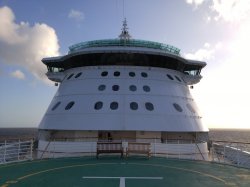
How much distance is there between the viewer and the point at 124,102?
21.6 m

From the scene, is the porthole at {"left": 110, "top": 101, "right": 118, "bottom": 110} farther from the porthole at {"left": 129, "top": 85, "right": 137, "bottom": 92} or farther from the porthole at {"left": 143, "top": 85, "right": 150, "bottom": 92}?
the porthole at {"left": 143, "top": 85, "right": 150, "bottom": 92}

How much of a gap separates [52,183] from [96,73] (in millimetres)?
14166

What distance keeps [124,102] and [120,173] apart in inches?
368

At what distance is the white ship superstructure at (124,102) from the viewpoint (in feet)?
66.5

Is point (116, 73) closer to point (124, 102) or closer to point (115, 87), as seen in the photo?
point (115, 87)

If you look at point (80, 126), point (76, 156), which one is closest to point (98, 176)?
point (76, 156)

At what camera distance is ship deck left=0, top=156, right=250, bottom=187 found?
1094cm

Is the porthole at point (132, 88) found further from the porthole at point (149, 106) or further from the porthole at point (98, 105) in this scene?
the porthole at point (98, 105)

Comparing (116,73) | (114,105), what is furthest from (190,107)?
(116,73)

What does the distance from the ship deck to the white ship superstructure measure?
10.2 feet

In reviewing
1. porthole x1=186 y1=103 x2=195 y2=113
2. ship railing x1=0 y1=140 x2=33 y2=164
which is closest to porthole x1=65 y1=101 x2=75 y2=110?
ship railing x1=0 y1=140 x2=33 y2=164

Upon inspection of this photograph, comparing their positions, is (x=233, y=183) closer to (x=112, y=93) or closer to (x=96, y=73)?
(x=112, y=93)

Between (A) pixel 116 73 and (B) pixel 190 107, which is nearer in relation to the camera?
(B) pixel 190 107

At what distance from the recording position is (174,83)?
24.5 meters
